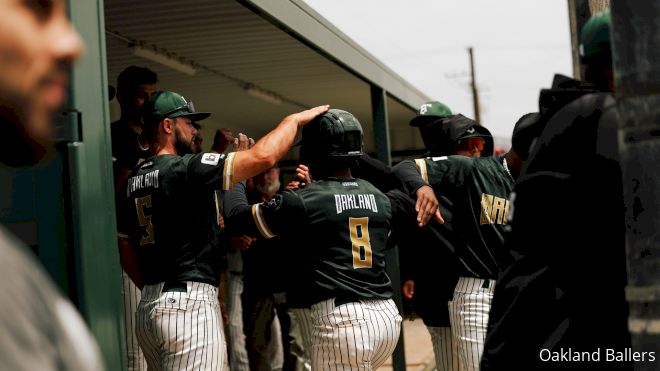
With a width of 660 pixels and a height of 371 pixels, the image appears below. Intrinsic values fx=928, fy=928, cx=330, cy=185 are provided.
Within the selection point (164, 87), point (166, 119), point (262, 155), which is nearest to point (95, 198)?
point (262, 155)

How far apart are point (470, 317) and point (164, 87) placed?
5.16 meters

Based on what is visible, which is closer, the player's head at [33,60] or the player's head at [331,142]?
the player's head at [33,60]

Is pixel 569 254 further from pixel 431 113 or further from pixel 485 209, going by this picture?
pixel 431 113

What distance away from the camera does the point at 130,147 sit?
5.32 metres

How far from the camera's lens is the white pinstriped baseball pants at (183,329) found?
4219 mm

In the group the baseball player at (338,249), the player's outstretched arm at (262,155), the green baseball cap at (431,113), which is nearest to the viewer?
the player's outstretched arm at (262,155)

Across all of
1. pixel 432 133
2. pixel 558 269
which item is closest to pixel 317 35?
pixel 432 133

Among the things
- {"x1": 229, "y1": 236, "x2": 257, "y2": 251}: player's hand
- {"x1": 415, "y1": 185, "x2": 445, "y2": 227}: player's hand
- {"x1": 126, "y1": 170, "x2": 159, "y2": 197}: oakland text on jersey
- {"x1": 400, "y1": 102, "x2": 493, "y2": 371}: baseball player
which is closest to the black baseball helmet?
{"x1": 415, "y1": 185, "x2": 445, "y2": 227}: player's hand

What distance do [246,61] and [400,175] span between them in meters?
3.42

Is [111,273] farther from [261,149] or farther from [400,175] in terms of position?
[400,175]

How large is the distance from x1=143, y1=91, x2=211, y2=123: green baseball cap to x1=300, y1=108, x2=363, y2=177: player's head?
576mm

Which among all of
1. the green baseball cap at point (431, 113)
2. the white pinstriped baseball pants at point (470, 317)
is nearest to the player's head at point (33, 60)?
the white pinstriped baseball pants at point (470, 317)

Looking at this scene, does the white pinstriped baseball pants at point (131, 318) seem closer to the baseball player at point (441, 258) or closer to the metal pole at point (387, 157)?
the baseball player at point (441, 258)

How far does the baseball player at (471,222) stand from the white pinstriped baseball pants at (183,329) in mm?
1748
